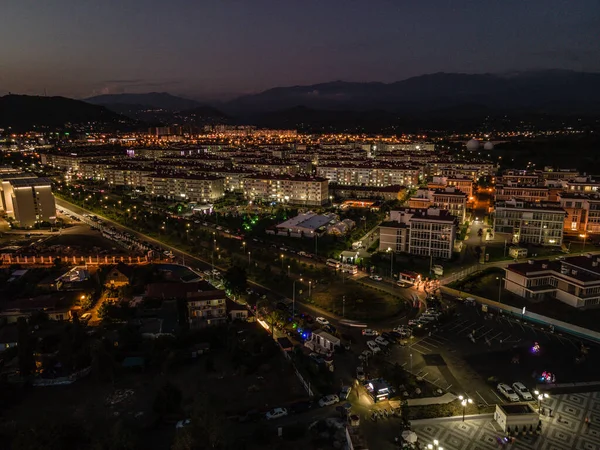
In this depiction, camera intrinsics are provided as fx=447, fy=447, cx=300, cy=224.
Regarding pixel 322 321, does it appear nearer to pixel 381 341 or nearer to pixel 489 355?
pixel 381 341

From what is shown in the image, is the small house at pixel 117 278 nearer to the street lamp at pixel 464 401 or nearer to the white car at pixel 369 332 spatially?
the white car at pixel 369 332

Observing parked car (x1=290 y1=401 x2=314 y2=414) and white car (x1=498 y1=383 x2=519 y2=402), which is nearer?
parked car (x1=290 y1=401 x2=314 y2=414)

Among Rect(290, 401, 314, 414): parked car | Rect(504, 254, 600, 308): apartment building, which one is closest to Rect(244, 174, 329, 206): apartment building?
Rect(504, 254, 600, 308): apartment building

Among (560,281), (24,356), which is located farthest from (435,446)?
(24,356)

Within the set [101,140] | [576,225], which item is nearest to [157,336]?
[576,225]

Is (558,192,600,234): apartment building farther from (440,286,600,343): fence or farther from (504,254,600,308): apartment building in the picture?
(440,286,600,343): fence

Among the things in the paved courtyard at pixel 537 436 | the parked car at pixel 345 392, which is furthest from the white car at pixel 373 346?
the paved courtyard at pixel 537 436
